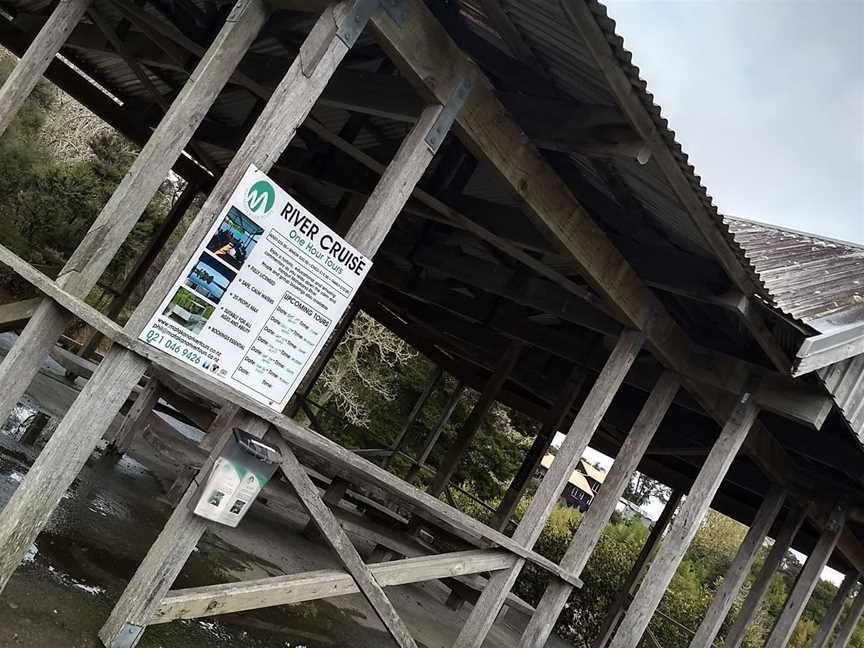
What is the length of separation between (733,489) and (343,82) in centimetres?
961

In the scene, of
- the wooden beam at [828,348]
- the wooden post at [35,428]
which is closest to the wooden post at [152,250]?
the wooden post at [35,428]

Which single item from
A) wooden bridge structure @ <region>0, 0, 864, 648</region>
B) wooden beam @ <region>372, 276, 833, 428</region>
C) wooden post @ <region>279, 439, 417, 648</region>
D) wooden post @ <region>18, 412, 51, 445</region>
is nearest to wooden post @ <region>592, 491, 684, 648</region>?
wooden bridge structure @ <region>0, 0, 864, 648</region>

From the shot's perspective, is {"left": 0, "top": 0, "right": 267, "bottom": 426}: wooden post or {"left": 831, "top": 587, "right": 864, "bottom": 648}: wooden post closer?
{"left": 0, "top": 0, "right": 267, "bottom": 426}: wooden post

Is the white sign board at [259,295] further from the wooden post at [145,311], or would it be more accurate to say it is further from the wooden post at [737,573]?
the wooden post at [737,573]

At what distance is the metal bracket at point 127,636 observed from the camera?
13.2ft

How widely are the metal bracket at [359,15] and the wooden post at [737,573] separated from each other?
786cm

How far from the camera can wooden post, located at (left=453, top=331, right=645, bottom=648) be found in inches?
241

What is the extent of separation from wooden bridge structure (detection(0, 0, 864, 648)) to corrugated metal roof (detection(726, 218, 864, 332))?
2.0 inches

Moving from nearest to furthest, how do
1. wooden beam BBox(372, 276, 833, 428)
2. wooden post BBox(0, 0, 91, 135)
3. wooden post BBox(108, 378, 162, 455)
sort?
wooden post BBox(0, 0, 91, 135) < wooden beam BBox(372, 276, 833, 428) < wooden post BBox(108, 378, 162, 455)

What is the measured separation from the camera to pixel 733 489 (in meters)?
12.6

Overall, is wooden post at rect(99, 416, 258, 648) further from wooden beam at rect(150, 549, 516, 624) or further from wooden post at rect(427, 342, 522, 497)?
wooden post at rect(427, 342, 522, 497)

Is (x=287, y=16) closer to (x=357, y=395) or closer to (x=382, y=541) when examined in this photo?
(x=382, y=541)

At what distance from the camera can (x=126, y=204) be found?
3.79 m

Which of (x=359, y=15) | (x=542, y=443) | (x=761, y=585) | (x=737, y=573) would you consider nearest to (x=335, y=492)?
(x=542, y=443)
